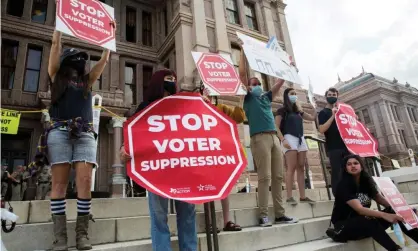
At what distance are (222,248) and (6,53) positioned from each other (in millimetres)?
13763

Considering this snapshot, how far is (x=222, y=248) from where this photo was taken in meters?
2.86

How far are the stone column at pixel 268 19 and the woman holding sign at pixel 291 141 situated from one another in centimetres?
1198

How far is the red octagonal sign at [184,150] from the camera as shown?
6.84 feet

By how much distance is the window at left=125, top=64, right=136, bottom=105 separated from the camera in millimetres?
14070

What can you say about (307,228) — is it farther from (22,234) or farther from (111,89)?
(111,89)

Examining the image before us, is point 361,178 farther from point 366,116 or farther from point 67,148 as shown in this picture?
point 366,116

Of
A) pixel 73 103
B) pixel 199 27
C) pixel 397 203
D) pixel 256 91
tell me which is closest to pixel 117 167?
pixel 199 27

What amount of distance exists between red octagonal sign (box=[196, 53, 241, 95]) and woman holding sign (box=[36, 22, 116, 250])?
1946mm

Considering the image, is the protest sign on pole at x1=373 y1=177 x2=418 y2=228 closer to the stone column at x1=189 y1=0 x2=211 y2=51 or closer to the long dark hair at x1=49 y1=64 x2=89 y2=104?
the long dark hair at x1=49 y1=64 x2=89 y2=104

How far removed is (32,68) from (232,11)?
1077 centimetres

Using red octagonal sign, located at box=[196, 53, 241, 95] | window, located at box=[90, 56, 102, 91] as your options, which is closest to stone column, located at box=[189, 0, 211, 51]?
window, located at box=[90, 56, 102, 91]

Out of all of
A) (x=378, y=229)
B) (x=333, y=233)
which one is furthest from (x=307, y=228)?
(x=378, y=229)

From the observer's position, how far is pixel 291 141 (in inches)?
177

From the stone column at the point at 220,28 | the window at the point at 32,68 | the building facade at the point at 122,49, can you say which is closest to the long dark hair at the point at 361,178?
the building facade at the point at 122,49
